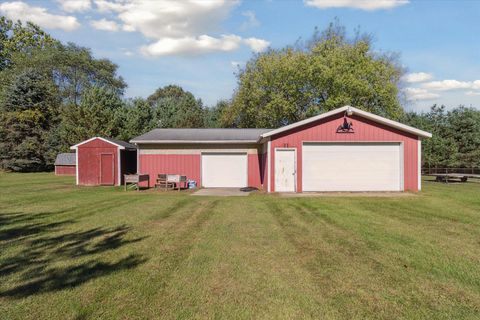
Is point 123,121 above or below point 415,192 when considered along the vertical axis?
above

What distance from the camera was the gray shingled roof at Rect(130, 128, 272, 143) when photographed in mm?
18484

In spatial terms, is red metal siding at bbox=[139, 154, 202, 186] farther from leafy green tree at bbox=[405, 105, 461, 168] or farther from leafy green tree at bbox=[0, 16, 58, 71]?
leafy green tree at bbox=[0, 16, 58, 71]

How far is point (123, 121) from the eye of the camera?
122 ft

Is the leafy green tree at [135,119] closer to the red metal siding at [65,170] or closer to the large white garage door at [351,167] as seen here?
the red metal siding at [65,170]

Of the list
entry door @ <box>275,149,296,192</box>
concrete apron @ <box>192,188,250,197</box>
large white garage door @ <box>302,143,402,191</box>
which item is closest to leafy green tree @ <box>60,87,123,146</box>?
concrete apron @ <box>192,188,250,197</box>

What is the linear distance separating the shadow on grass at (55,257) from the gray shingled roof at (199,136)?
10574mm

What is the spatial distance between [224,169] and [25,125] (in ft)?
96.5

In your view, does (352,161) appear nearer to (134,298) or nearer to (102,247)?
(102,247)

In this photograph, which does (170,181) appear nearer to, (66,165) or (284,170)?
(284,170)

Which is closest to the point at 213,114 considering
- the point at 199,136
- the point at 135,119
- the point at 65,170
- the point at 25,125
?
the point at 135,119

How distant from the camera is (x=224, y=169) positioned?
18.9 metres

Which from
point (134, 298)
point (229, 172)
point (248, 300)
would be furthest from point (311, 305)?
point (229, 172)

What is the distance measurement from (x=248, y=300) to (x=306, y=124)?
1208 cm

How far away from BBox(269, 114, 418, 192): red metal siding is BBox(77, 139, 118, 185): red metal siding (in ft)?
34.3
